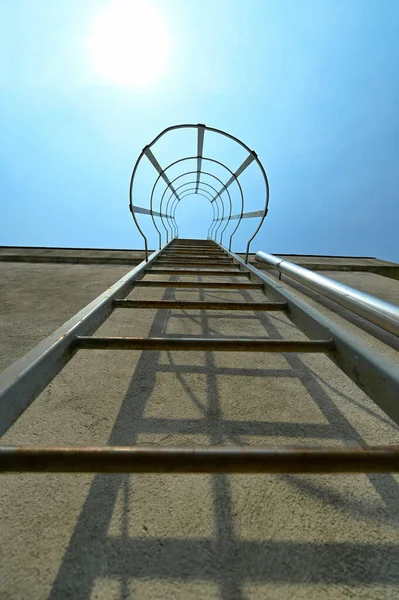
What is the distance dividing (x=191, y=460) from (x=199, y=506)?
37 centimetres

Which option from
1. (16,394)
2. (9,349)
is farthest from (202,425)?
(9,349)

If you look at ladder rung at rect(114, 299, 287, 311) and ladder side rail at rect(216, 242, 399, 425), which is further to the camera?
ladder rung at rect(114, 299, 287, 311)

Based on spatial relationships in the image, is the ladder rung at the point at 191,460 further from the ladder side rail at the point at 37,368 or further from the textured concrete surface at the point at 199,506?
the textured concrete surface at the point at 199,506

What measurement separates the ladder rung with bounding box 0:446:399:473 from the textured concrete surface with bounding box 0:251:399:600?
1.06ft

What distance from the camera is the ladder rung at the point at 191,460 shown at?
567 millimetres

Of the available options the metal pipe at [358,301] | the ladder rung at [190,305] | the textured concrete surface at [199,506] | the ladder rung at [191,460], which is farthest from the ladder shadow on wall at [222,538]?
the ladder rung at [190,305]

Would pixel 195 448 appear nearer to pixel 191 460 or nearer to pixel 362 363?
pixel 191 460

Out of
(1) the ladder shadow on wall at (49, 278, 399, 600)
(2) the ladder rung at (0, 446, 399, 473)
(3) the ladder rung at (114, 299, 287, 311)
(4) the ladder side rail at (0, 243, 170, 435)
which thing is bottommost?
(1) the ladder shadow on wall at (49, 278, 399, 600)

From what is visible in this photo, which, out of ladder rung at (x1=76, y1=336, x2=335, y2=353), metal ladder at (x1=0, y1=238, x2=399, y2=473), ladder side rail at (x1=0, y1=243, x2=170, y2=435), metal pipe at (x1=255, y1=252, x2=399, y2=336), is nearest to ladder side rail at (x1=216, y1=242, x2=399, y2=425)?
metal ladder at (x1=0, y1=238, x2=399, y2=473)

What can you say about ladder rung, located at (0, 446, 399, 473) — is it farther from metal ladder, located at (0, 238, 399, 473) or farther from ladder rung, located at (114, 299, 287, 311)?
ladder rung, located at (114, 299, 287, 311)

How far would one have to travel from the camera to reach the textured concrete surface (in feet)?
2.14

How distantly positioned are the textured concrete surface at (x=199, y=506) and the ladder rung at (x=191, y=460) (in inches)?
12.7

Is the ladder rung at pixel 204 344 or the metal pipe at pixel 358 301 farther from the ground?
the metal pipe at pixel 358 301

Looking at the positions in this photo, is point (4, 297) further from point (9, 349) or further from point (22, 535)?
point (22, 535)
